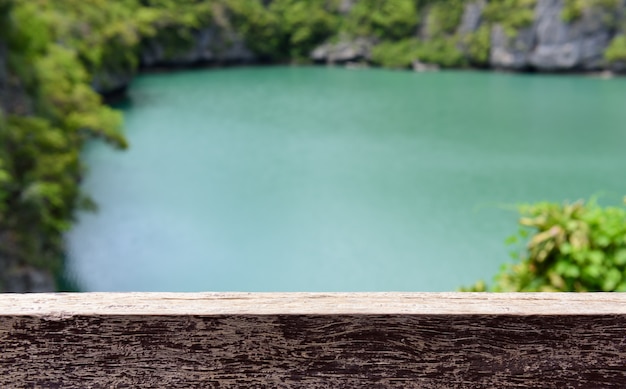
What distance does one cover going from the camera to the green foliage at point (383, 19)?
4069 centimetres

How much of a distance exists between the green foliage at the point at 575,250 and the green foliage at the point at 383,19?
131 ft

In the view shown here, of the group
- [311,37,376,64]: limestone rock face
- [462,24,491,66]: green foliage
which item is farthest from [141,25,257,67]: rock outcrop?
[462,24,491,66]: green foliage

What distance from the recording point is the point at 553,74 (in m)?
34.5

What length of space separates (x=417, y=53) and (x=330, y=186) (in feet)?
94.4

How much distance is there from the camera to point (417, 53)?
38.2 metres

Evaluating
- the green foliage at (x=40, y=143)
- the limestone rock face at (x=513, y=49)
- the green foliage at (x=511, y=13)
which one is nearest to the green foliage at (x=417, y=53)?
the limestone rock face at (x=513, y=49)

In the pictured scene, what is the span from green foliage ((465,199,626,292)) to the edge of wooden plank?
1.71m

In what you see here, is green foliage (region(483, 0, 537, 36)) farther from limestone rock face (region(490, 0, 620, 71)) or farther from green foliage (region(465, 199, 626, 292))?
green foliage (region(465, 199, 626, 292))

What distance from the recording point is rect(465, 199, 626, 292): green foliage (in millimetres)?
2141

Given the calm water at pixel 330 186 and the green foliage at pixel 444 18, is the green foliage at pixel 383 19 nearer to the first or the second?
the green foliage at pixel 444 18

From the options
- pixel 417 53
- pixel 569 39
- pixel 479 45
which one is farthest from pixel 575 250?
pixel 417 53

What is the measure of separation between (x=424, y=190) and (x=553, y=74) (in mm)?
27103

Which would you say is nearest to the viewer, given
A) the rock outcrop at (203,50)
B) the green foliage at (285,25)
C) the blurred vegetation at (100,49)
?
the blurred vegetation at (100,49)

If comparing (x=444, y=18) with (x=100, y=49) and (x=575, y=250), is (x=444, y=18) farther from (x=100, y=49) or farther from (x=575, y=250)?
(x=575, y=250)
